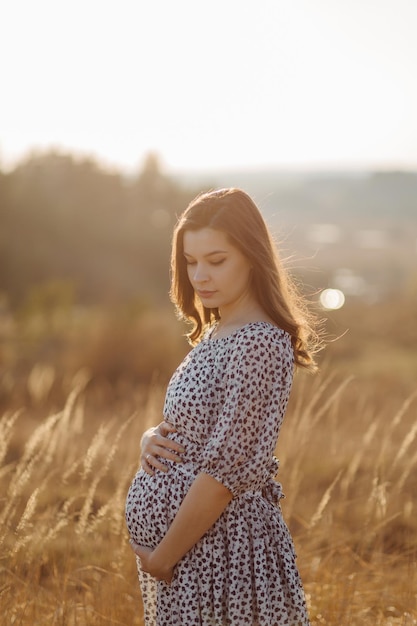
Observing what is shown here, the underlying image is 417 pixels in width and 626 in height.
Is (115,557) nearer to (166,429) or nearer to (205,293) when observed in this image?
(166,429)

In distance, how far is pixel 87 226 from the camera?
132 ft

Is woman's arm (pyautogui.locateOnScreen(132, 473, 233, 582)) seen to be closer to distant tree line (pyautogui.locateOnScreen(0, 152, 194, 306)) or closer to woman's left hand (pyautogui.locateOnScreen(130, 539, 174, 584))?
woman's left hand (pyautogui.locateOnScreen(130, 539, 174, 584))

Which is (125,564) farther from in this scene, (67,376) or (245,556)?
(67,376)

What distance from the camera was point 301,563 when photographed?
122 inches

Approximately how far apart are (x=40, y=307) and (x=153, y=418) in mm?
11653

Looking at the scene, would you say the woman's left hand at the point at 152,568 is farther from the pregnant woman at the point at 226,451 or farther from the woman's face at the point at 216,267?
the woman's face at the point at 216,267

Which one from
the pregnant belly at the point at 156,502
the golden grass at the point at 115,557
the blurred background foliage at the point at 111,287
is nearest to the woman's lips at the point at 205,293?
the blurred background foliage at the point at 111,287

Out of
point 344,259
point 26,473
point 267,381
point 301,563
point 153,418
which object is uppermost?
point 267,381

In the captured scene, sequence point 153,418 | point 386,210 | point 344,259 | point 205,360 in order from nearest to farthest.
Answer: point 205,360 → point 153,418 → point 344,259 → point 386,210

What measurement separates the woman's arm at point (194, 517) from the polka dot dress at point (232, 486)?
0.04 m

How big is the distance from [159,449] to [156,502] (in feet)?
0.51

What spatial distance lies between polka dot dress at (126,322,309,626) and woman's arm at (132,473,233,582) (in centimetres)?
4

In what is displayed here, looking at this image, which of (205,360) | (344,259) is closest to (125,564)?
(205,360)

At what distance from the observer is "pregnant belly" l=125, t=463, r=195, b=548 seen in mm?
2090
